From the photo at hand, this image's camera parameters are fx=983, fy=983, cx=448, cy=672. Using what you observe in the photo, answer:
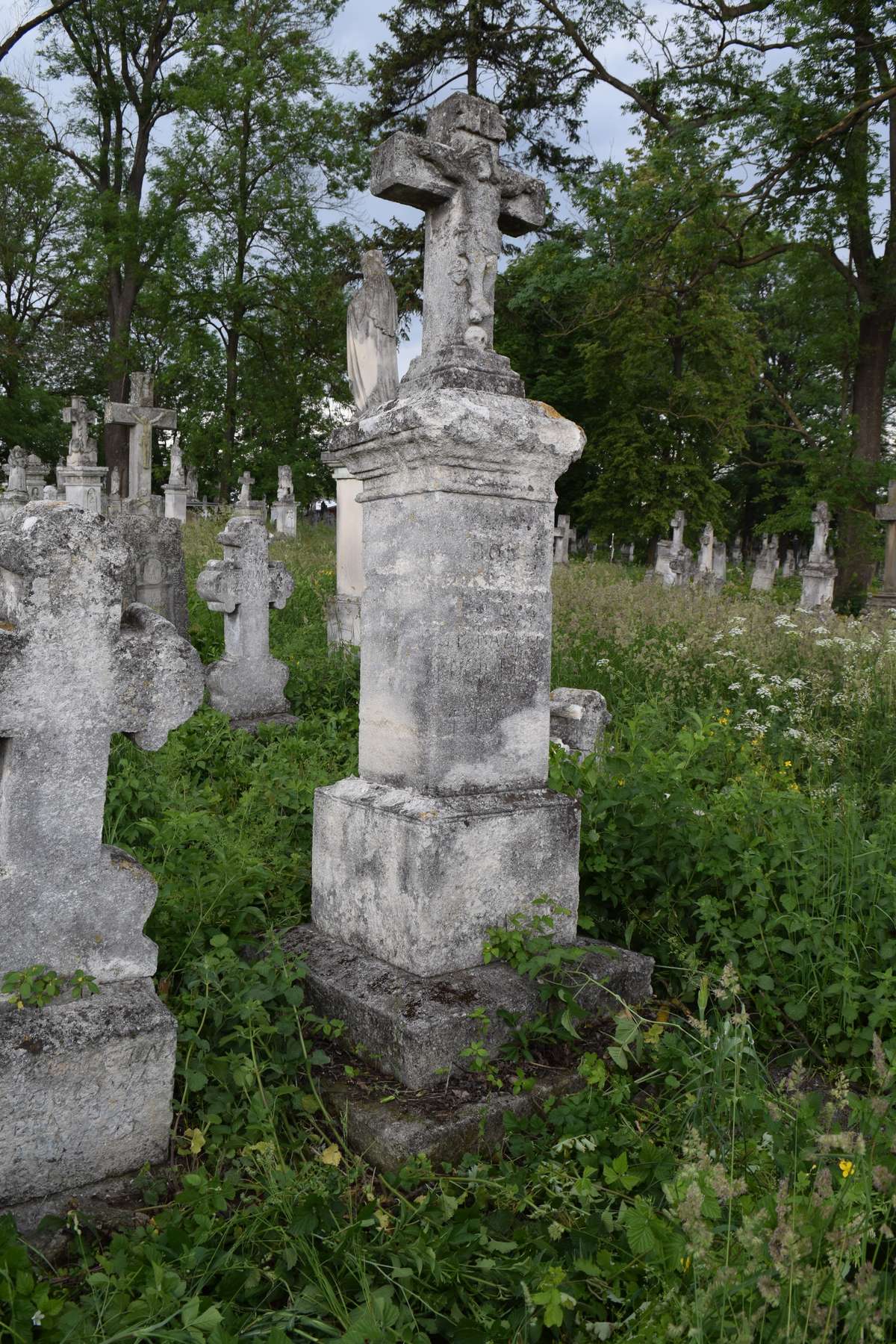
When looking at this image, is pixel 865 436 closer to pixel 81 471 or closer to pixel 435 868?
pixel 81 471

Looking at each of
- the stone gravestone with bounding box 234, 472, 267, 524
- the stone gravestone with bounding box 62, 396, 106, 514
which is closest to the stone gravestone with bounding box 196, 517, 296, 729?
the stone gravestone with bounding box 234, 472, 267, 524

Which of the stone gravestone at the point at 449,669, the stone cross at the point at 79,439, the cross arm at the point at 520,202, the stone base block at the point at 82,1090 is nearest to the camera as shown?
the stone base block at the point at 82,1090

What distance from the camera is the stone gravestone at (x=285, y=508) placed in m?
22.9

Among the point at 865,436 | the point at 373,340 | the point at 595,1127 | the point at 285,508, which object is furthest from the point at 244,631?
the point at 285,508

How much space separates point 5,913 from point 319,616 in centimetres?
838

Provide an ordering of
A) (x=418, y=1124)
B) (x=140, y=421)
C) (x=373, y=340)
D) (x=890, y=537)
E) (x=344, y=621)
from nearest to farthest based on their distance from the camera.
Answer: (x=418, y=1124), (x=373, y=340), (x=344, y=621), (x=890, y=537), (x=140, y=421)

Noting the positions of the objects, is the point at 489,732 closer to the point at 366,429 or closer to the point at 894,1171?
the point at 366,429

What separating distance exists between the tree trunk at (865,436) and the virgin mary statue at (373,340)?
469 inches

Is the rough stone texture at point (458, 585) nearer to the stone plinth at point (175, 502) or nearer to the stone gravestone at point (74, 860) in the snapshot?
the stone gravestone at point (74, 860)

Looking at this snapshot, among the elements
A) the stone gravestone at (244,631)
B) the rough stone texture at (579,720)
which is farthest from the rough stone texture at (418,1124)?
the stone gravestone at (244,631)

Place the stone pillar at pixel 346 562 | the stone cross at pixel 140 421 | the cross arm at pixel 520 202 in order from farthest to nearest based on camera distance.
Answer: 1. the stone cross at pixel 140 421
2. the stone pillar at pixel 346 562
3. the cross arm at pixel 520 202

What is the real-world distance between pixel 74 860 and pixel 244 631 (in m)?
4.84

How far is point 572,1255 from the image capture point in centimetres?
215

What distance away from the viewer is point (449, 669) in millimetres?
3156
